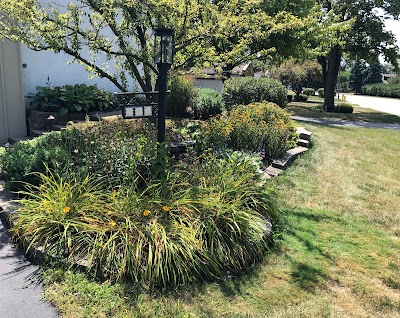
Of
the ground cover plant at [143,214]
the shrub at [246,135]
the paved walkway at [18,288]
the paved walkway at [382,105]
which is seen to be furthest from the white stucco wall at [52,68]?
the paved walkway at [382,105]

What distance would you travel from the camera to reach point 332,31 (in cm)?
1444

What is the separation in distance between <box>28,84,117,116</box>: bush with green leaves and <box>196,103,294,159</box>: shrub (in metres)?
2.93

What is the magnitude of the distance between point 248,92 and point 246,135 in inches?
160

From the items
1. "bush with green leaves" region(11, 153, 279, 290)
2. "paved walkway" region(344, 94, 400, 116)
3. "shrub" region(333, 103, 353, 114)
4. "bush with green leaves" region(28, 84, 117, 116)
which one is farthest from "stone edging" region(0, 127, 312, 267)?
"paved walkway" region(344, 94, 400, 116)

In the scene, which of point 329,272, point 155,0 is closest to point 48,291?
point 329,272

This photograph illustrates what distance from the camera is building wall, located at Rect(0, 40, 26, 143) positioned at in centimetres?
683

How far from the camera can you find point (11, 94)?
7004mm

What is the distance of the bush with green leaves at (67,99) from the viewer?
7254 millimetres

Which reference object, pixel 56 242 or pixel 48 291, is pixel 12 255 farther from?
pixel 48 291

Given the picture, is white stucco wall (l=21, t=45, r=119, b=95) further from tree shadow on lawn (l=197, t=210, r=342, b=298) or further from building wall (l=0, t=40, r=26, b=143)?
tree shadow on lawn (l=197, t=210, r=342, b=298)

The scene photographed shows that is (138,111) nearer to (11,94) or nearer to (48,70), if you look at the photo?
(11,94)

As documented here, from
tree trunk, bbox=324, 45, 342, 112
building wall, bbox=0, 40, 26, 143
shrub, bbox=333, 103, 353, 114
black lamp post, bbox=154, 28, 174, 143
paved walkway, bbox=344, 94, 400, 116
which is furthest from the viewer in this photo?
paved walkway, bbox=344, 94, 400, 116

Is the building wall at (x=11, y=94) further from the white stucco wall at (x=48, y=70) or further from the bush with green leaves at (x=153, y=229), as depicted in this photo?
the bush with green leaves at (x=153, y=229)

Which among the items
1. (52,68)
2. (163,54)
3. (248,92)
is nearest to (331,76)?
(248,92)
